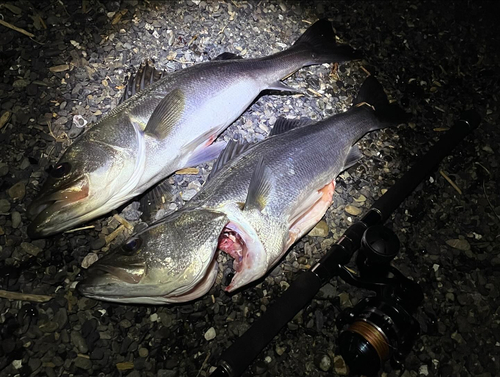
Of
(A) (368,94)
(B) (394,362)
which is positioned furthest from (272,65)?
(B) (394,362)

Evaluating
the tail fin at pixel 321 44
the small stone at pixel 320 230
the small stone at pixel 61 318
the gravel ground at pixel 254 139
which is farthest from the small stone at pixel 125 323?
the tail fin at pixel 321 44

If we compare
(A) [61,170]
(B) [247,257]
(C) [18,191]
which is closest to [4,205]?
(C) [18,191]

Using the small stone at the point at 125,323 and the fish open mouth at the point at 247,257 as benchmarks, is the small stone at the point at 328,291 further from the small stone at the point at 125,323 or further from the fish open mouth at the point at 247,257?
the small stone at the point at 125,323

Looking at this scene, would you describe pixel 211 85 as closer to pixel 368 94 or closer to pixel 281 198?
pixel 281 198

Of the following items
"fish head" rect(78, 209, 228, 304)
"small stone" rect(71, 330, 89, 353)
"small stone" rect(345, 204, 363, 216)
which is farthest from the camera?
"small stone" rect(345, 204, 363, 216)

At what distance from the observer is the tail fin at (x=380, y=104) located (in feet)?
9.55

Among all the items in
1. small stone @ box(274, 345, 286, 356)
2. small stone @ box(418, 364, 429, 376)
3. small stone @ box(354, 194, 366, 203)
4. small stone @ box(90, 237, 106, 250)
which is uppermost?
small stone @ box(90, 237, 106, 250)

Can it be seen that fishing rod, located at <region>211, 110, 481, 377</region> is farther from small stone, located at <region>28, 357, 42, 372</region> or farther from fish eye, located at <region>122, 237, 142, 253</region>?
small stone, located at <region>28, 357, 42, 372</region>

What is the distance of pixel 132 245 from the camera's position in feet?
6.30

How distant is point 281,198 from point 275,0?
7.55ft

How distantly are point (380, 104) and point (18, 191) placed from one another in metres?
2.55

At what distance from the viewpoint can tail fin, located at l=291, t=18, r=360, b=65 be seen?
317 centimetres

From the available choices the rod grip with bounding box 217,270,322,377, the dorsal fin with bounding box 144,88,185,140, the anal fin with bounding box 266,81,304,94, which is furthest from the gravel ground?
the dorsal fin with bounding box 144,88,185,140

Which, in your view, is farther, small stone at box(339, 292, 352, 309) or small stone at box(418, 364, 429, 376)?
small stone at box(339, 292, 352, 309)
